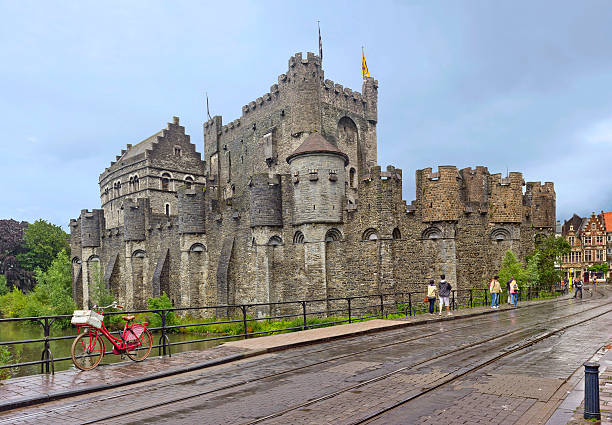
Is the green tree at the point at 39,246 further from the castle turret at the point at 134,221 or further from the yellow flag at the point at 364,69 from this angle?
the yellow flag at the point at 364,69

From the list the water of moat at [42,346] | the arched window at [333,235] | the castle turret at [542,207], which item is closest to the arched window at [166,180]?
the water of moat at [42,346]

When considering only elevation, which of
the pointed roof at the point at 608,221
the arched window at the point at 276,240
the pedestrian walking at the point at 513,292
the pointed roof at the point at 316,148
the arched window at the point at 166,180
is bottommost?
the pedestrian walking at the point at 513,292

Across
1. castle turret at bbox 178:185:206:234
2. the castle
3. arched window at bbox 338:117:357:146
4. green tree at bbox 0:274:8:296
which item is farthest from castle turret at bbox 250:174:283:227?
green tree at bbox 0:274:8:296

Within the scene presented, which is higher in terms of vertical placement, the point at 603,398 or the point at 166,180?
the point at 166,180

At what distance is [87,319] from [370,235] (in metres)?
18.5

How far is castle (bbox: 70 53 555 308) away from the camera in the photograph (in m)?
25.3

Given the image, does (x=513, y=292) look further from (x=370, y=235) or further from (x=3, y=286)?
(x=3, y=286)

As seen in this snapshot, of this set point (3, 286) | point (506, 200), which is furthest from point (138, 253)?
point (506, 200)

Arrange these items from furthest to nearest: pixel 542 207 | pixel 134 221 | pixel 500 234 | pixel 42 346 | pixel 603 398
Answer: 1. pixel 134 221
2. pixel 542 207
3. pixel 42 346
4. pixel 500 234
5. pixel 603 398

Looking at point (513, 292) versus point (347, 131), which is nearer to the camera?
point (513, 292)

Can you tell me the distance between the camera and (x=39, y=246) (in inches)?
2334

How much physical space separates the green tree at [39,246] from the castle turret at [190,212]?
33.9 meters

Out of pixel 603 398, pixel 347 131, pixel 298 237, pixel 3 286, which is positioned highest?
pixel 347 131

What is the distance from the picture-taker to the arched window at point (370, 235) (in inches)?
992
